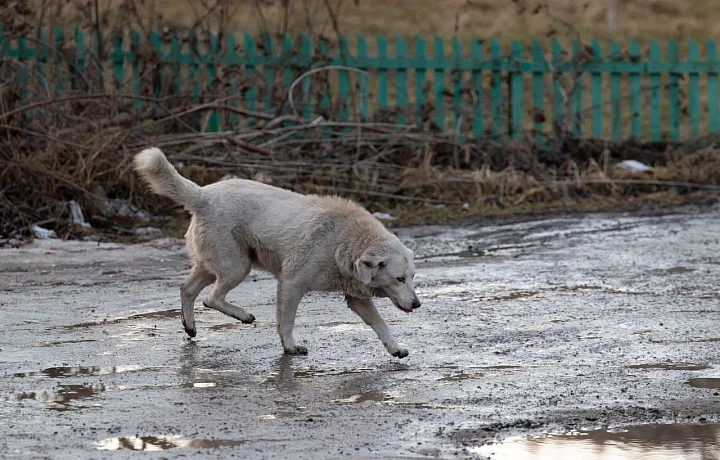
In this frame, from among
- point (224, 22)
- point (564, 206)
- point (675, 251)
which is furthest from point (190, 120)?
point (675, 251)

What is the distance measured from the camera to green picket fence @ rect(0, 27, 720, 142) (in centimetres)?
1438

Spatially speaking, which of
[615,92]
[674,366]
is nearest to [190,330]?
[674,366]

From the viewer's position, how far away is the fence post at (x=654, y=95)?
1628 cm

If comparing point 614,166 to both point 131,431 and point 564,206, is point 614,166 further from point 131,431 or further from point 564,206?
point 131,431

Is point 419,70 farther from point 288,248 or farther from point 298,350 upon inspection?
point 298,350

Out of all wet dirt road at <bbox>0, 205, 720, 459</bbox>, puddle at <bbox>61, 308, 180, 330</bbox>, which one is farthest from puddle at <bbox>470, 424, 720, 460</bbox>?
puddle at <bbox>61, 308, 180, 330</bbox>

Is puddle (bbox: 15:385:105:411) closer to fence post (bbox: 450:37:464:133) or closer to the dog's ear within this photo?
the dog's ear

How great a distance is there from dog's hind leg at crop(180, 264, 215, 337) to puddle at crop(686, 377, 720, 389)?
9.79 ft

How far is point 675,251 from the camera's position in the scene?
9766 millimetres

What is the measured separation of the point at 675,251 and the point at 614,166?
17.1ft

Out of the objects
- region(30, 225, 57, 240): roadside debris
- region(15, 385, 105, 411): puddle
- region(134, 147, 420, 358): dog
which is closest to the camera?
region(15, 385, 105, 411): puddle

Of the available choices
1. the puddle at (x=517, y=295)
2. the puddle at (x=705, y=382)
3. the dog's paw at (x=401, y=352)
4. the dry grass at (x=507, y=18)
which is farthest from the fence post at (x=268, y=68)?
the dry grass at (x=507, y=18)

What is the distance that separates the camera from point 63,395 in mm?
5094

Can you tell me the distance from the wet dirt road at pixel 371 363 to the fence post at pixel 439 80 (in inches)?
247
